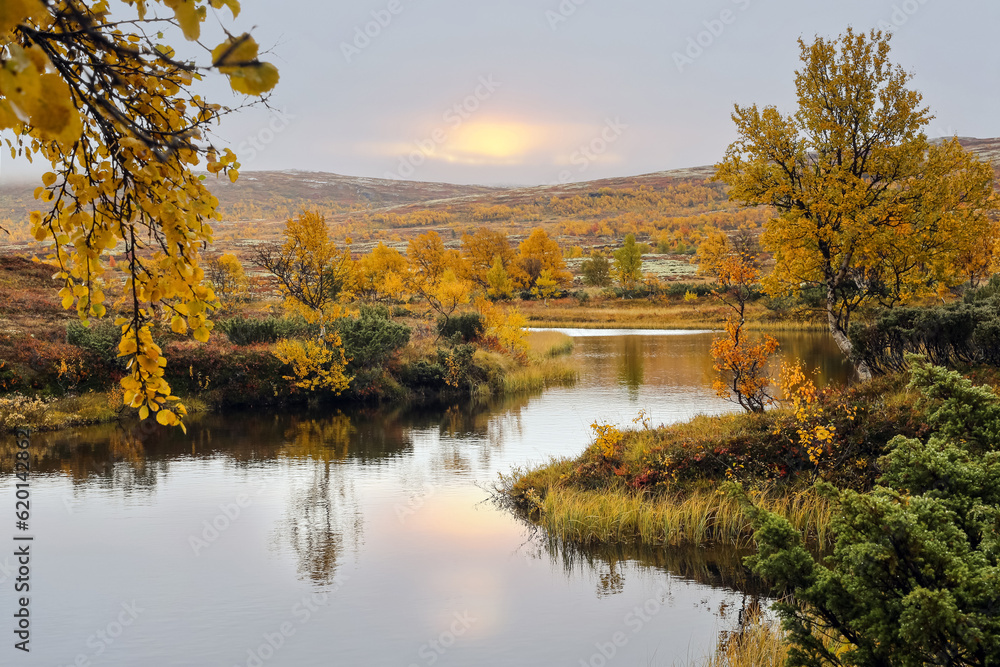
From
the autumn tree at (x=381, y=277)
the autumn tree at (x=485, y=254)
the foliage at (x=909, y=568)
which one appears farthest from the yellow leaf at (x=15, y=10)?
the autumn tree at (x=485, y=254)

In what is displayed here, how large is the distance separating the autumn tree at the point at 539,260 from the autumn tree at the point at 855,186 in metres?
50.5

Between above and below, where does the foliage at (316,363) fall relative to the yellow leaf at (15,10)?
below

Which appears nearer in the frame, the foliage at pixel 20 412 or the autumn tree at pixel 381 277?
the foliage at pixel 20 412

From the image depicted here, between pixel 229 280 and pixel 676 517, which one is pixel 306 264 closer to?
pixel 676 517

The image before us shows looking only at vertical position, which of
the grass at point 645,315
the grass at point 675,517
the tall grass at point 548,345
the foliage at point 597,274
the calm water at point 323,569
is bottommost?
the calm water at point 323,569

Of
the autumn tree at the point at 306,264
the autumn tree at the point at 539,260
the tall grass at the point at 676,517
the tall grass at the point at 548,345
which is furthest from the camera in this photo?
the autumn tree at the point at 539,260

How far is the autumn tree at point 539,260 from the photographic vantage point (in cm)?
6738

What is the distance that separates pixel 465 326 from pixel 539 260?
133ft

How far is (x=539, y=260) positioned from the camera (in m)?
69.6

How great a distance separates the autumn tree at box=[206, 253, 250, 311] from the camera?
37.1 meters

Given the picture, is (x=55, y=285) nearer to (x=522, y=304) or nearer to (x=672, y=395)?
(x=672, y=395)

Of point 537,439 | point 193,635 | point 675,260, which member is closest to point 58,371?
point 537,439

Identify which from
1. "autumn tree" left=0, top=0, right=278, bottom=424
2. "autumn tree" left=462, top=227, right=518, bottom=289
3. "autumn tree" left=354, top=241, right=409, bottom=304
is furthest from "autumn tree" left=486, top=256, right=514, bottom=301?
"autumn tree" left=0, top=0, right=278, bottom=424

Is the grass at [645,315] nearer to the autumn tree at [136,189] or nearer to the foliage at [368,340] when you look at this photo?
the foliage at [368,340]
